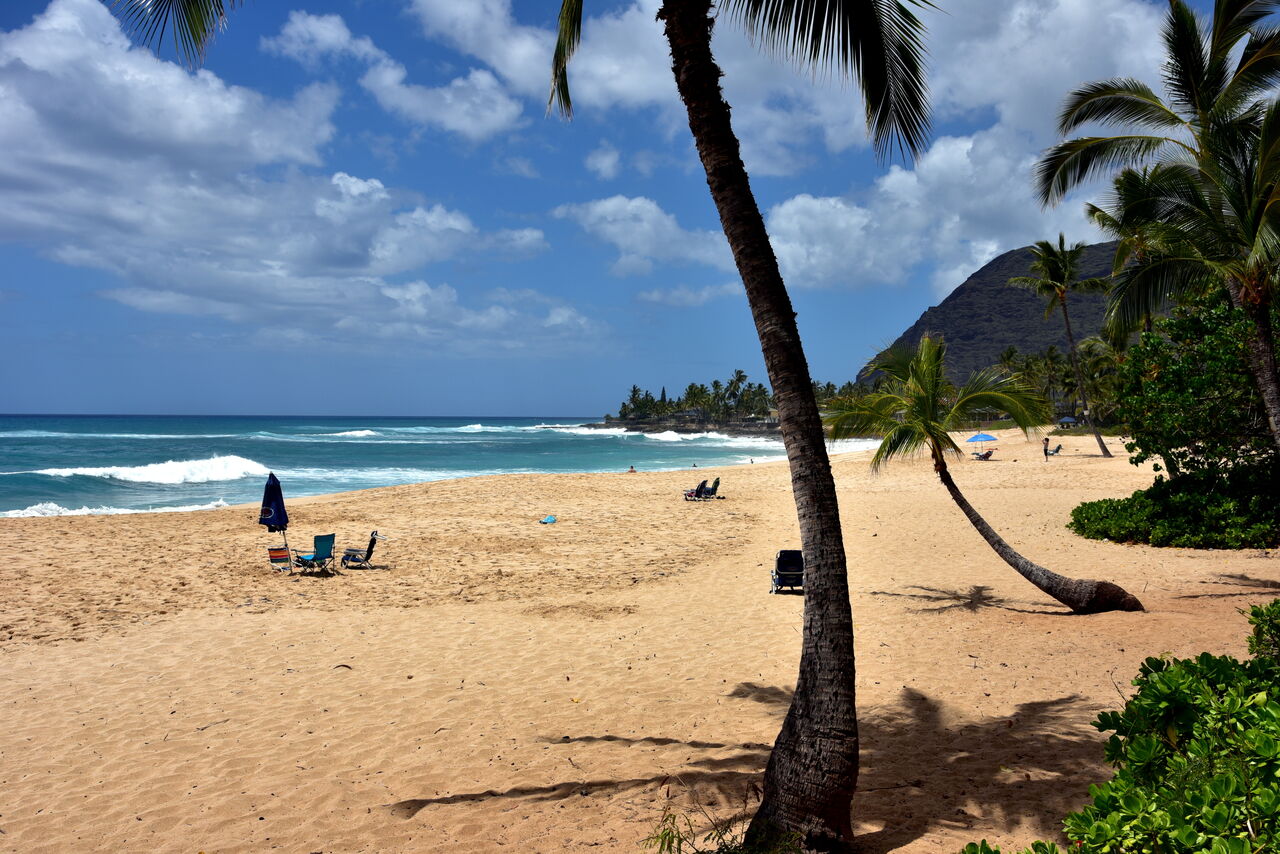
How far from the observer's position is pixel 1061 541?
43.6 ft

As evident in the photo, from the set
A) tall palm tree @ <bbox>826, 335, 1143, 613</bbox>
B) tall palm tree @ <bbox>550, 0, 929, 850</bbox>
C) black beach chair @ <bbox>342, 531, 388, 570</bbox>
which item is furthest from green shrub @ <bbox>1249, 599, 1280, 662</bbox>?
black beach chair @ <bbox>342, 531, 388, 570</bbox>

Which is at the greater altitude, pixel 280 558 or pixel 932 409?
pixel 932 409

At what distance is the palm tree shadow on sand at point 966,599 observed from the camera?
9.06m

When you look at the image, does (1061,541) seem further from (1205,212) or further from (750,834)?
(750,834)

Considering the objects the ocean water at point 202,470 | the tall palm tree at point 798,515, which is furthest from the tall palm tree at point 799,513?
the ocean water at point 202,470

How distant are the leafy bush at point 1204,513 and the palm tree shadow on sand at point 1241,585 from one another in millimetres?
2080

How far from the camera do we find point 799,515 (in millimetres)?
3668

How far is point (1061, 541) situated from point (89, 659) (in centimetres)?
1518

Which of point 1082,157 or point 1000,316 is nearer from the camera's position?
point 1082,157

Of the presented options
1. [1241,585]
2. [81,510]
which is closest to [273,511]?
[1241,585]

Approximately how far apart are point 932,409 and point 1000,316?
18397cm

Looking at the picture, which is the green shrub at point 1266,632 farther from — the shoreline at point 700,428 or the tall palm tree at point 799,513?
the shoreline at point 700,428

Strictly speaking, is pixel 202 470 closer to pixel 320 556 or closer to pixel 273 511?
pixel 273 511

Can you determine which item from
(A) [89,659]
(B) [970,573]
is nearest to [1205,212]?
(B) [970,573]
